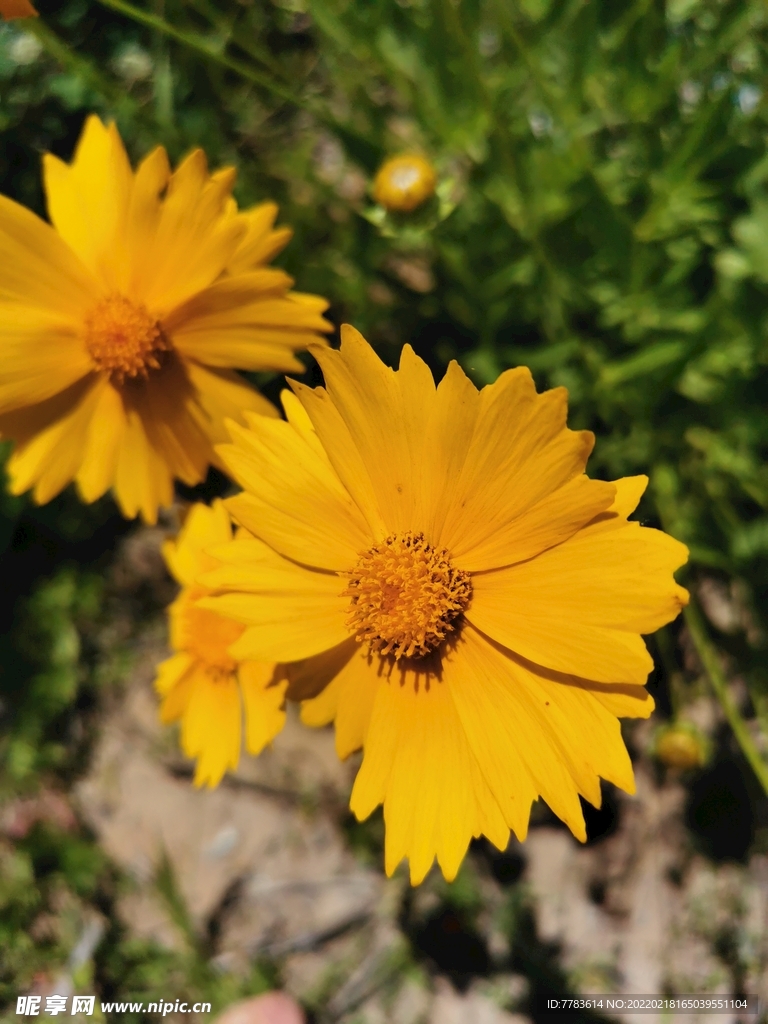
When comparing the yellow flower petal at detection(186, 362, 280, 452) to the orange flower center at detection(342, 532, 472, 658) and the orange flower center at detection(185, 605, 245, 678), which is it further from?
the orange flower center at detection(342, 532, 472, 658)

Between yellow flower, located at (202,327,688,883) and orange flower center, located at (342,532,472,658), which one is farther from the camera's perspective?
orange flower center, located at (342,532,472,658)

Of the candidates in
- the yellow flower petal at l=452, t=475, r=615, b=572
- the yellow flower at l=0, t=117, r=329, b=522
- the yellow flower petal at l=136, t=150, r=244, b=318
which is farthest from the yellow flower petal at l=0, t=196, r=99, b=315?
the yellow flower petal at l=452, t=475, r=615, b=572

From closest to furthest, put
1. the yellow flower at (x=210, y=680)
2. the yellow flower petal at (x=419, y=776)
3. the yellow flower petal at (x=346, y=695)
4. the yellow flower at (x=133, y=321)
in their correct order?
the yellow flower petal at (x=419, y=776)
the yellow flower petal at (x=346, y=695)
the yellow flower at (x=133, y=321)
the yellow flower at (x=210, y=680)

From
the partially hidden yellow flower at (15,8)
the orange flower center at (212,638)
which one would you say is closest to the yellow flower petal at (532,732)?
the orange flower center at (212,638)

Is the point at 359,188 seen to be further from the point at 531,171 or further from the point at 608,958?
the point at 608,958

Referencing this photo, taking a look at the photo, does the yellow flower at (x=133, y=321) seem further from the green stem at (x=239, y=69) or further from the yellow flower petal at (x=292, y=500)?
the yellow flower petal at (x=292, y=500)

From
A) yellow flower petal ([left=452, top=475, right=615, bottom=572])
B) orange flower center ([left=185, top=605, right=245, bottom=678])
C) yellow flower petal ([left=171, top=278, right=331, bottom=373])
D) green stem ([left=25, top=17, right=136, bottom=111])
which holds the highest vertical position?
green stem ([left=25, top=17, right=136, bottom=111])

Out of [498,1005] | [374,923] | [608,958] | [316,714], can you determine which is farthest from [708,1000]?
[316,714]
